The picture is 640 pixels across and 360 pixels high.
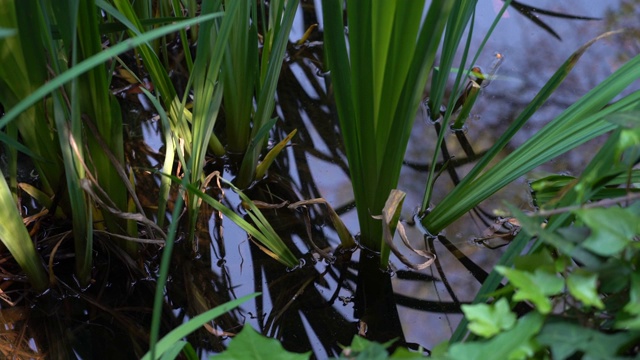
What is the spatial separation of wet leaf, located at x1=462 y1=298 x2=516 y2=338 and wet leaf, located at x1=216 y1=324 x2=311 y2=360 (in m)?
0.15

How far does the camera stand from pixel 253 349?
56cm

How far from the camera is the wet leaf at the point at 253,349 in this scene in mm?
556

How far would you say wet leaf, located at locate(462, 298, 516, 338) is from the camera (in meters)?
0.48

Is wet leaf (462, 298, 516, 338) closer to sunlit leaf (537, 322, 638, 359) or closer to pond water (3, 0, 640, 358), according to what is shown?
sunlit leaf (537, 322, 638, 359)

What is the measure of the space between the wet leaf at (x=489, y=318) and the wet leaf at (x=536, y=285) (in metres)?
0.02

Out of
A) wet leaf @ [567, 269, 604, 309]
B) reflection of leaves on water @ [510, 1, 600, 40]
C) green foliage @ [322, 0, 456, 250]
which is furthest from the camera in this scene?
reflection of leaves on water @ [510, 1, 600, 40]

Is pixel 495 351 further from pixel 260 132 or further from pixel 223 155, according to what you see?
pixel 223 155

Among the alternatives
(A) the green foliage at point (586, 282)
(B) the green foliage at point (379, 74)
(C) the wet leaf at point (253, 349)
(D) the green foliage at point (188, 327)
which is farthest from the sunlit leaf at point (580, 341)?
(B) the green foliage at point (379, 74)

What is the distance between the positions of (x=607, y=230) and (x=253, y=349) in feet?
0.98

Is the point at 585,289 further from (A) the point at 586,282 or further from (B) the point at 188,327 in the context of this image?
(B) the point at 188,327

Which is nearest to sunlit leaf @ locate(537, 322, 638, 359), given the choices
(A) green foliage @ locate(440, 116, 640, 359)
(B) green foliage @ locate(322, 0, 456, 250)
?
(A) green foliage @ locate(440, 116, 640, 359)

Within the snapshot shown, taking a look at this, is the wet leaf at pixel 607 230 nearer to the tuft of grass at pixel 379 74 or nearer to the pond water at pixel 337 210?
the tuft of grass at pixel 379 74

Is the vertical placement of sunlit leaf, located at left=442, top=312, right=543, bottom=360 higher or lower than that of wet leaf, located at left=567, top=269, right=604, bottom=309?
lower

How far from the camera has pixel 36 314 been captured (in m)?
1.05
